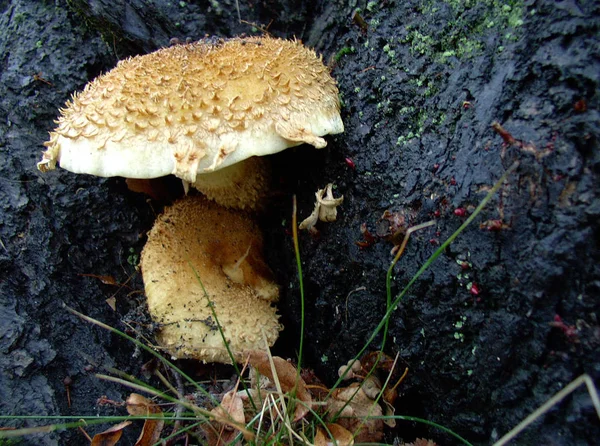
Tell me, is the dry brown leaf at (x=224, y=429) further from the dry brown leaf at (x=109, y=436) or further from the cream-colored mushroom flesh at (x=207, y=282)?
the dry brown leaf at (x=109, y=436)

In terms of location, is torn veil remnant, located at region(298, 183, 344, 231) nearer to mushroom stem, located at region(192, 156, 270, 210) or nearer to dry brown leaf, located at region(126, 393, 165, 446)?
mushroom stem, located at region(192, 156, 270, 210)

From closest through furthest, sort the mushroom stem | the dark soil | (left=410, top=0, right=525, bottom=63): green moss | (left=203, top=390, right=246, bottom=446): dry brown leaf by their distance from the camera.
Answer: the dark soil, (left=410, top=0, right=525, bottom=63): green moss, (left=203, top=390, right=246, bottom=446): dry brown leaf, the mushroom stem

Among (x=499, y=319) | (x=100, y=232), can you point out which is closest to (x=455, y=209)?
(x=499, y=319)

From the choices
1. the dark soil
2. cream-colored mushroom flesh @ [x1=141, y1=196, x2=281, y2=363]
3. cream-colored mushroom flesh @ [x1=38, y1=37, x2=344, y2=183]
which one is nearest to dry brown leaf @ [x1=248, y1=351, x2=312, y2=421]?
cream-colored mushroom flesh @ [x1=141, y1=196, x2=281, y2=363]

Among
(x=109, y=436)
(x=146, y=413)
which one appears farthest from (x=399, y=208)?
(x=109, y=436)

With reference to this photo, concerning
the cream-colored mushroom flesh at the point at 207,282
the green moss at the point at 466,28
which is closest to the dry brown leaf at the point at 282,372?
the cream-colored mushroom flesh at the point at 207,282

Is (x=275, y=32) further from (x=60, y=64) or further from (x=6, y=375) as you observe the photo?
(x=6, y=375)
